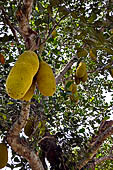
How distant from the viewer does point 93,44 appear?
3.96 ft

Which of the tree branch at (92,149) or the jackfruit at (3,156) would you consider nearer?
the jackfruit at (3,156)

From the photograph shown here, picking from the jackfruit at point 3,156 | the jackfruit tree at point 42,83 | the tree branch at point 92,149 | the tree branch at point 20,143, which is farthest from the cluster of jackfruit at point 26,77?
the tree branch at point 92,149

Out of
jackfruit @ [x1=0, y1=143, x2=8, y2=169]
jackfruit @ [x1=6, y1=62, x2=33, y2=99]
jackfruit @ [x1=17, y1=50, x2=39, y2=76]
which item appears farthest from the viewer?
jackfruit @ [x1=0, y1=143, x2=8, y2=169]

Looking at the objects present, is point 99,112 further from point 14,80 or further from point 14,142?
point 14,80

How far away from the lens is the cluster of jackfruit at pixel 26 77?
892 mm

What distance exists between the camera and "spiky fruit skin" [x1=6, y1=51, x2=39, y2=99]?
89 centimetres

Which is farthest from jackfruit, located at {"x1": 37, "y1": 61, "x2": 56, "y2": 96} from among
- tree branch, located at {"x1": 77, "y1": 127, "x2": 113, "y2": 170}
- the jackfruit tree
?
tree branch, located at {"x1": 77, "y1": 127, "x2": 113, "y2": 170}

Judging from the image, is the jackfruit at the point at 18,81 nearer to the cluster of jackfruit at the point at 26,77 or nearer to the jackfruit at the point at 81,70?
the cluster of jackfruit at the point at 26,77

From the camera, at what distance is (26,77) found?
3.07 feet

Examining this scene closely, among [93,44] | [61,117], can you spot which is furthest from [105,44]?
[61,117]

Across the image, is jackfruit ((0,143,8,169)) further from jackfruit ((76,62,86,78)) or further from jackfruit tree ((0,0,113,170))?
jackfruit ((76,62,86,78))

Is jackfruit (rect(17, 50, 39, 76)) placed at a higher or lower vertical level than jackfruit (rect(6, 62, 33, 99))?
higher

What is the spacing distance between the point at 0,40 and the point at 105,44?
726 millimetres

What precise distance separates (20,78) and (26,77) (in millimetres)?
36
